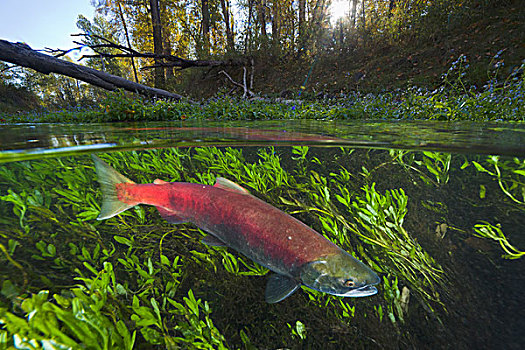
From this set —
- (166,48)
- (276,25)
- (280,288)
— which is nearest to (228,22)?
(276,25)

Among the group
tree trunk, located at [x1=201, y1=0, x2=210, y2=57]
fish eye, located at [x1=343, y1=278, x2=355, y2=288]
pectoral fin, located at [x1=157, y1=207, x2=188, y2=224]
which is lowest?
fish eye, located at [x1=343, y1=278, x2=355, y2=288]

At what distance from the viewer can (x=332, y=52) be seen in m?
19.2

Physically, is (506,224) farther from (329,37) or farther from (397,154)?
(329,37)

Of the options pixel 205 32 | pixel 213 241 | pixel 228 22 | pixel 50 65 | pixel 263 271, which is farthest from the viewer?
pixel 228 22

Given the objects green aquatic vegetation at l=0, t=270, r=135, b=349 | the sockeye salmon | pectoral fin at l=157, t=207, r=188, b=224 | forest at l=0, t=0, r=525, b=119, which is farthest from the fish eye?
forest at l=0, t=0, r=525, b=119

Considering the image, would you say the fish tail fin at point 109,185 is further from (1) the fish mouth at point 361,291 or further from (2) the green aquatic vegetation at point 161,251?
(1) the fish mouth at point 361,291

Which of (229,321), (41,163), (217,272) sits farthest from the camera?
(41,163)

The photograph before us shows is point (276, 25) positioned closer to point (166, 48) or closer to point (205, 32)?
point (205, 32)

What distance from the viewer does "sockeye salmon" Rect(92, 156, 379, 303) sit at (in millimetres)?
1684

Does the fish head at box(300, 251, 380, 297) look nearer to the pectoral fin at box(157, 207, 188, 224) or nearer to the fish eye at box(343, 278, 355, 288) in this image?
the fish eye at box(343, 278, 355, 288)

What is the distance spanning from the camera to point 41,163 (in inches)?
163

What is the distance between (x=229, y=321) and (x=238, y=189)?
1.82 m

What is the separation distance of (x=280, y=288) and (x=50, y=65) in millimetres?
15669

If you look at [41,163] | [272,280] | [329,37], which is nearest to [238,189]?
[272,280]
